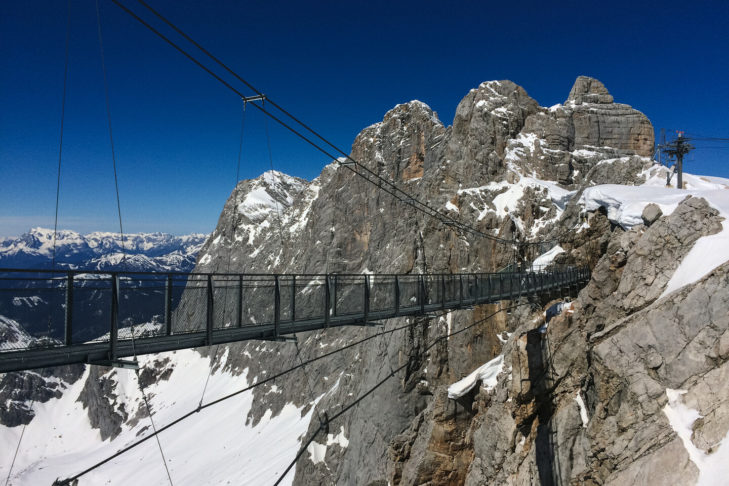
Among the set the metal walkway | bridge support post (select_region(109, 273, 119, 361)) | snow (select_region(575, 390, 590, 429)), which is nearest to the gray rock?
snow (select_region(575, 390, 590, 429))

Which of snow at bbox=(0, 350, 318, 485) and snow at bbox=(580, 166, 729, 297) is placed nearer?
snow at bbox=(580, 166, 729, 297)

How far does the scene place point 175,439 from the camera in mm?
84000

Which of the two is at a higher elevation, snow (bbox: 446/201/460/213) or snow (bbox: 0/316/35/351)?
snow (bbox: 446/201/460/213)

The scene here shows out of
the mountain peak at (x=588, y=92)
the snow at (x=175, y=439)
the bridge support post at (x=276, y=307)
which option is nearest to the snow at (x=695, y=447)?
the bridge support post at (x=276, y=307)

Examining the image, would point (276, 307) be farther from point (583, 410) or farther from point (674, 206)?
point (674, 206)

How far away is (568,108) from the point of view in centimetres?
5019

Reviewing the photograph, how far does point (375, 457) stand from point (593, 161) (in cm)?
3851

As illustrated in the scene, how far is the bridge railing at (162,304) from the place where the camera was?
6270 millimetres

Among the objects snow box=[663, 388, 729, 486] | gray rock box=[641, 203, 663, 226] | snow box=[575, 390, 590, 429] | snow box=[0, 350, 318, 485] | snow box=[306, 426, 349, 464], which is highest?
gray rock box=[641, 203, 663, 226]

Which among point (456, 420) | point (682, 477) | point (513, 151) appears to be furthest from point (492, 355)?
point (513, 151)

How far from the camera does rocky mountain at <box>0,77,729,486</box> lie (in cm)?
1137

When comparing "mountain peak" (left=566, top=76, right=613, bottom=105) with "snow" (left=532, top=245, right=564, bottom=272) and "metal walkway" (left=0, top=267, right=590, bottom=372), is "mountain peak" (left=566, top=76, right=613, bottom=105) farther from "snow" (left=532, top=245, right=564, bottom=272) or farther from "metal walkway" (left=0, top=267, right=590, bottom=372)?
"metal walkway" (left=0, top=267, right=590, bottom=372)

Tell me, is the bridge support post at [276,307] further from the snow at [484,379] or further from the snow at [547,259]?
the snow at [547,259]

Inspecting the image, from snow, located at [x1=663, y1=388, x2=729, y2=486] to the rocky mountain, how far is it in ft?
0.14
